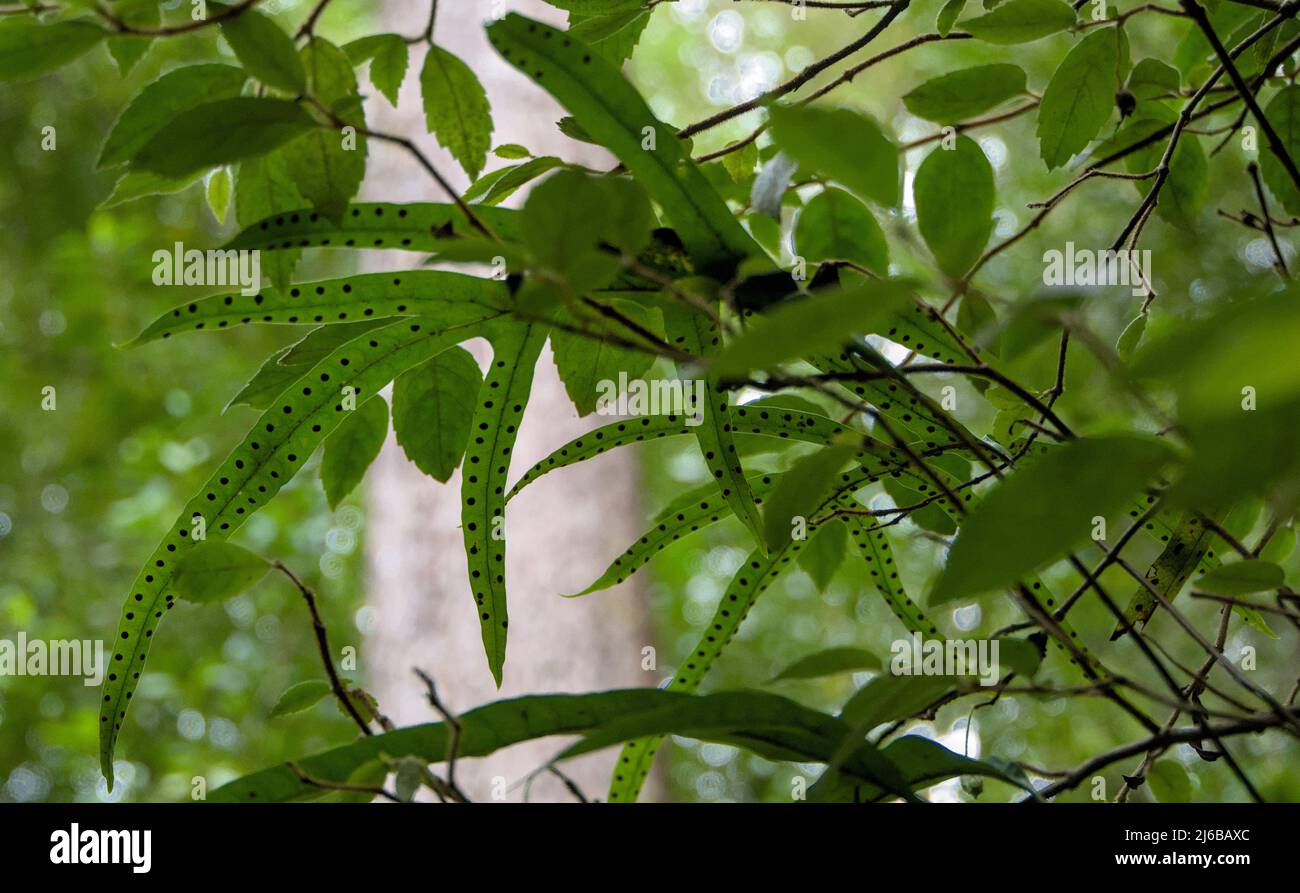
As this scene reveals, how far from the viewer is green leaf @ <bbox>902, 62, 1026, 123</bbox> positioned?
60 cm

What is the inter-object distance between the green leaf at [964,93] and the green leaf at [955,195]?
57 mm

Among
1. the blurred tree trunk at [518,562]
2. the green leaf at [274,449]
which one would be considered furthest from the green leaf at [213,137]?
the blurred tree trunk at [518,562]

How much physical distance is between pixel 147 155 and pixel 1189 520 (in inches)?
19.4

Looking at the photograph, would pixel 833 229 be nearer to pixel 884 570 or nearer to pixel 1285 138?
pixel 884 570

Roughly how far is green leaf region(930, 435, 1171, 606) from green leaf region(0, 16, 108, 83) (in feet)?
1.17

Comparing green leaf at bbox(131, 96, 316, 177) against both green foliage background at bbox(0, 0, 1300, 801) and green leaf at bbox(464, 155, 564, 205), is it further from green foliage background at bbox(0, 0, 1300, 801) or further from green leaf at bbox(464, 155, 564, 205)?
green foliage background at bbox(0, 0, 1300, 801)

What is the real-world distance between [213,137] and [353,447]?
24 cm

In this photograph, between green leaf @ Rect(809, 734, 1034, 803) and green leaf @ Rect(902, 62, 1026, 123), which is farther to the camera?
green leaf @ Rect(902, 62, 1026, 123)

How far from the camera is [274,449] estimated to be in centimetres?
50

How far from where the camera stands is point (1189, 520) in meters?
0.54

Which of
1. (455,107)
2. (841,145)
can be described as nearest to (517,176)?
(455,107)

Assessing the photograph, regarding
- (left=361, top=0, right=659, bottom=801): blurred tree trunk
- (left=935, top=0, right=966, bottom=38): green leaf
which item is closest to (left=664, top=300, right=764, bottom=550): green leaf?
(left=935, top=0, right=966, bottom=38): green leaf

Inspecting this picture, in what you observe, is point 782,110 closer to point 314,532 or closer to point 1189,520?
point 1189,520
